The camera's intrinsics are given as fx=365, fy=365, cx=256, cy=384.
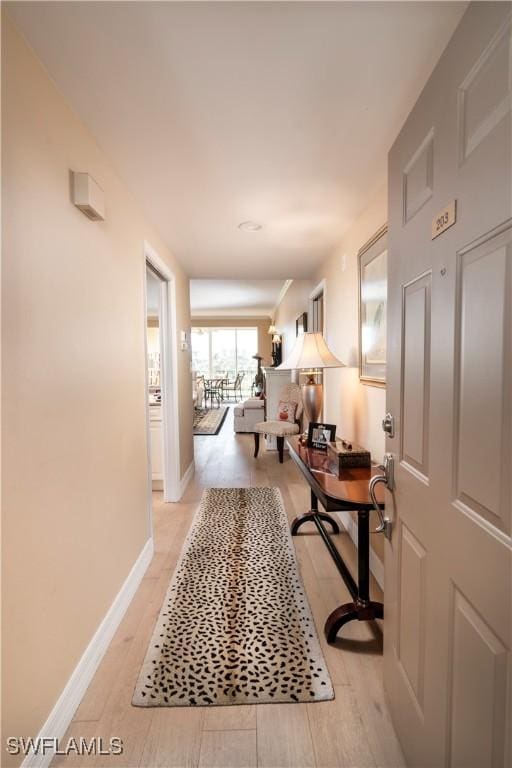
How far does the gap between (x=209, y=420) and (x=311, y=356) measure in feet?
20.1

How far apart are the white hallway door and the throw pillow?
375 cm

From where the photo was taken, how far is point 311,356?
2.60m

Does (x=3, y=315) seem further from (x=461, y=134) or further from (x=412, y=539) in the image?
(x=412, y=539)

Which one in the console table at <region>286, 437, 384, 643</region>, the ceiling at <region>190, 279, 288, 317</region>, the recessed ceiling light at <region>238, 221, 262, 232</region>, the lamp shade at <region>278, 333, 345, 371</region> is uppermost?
the ceiling at <region>190, 279, 288, 317</region>

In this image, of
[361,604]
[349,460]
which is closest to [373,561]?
[361,604]

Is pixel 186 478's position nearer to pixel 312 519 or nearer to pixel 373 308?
pixel 312 519

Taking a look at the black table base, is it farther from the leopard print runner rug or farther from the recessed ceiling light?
the recessed ceiling light

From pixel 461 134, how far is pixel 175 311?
301 centimetres

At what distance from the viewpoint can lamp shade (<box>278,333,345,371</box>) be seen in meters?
2.57

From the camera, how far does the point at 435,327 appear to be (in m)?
0.97

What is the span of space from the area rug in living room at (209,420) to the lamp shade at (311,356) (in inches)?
183

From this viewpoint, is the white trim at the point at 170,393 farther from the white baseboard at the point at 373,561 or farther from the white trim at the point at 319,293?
the white baseboard at the point at 373,561

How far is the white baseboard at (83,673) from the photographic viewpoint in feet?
3.94

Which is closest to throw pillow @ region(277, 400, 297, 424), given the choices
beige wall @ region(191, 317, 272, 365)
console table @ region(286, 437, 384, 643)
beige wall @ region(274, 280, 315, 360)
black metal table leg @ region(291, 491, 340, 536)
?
beige wall @ region(274, 280, 315, 360)
